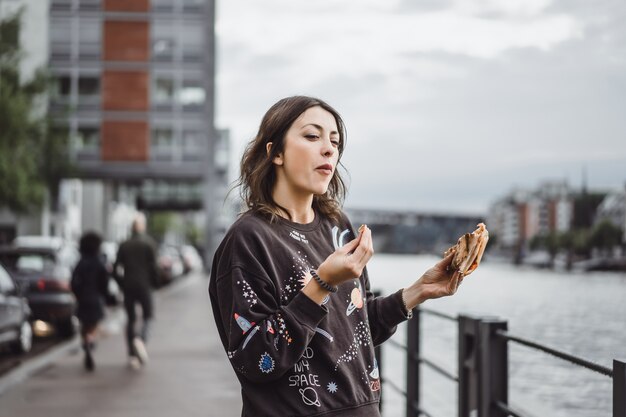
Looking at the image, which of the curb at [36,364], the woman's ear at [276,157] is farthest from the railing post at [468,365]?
the curb at [36,364]

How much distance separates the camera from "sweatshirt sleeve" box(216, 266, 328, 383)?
227cm

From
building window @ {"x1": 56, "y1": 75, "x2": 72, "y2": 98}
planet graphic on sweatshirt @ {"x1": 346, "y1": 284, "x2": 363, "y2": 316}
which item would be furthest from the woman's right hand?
building window @ {"x1": 56, "y1": 75, "x2": 72, "y2": 98}

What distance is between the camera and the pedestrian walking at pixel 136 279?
11.6 m

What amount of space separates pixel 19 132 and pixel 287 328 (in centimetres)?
3177

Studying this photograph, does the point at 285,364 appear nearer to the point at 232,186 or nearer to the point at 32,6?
the point at 232,186

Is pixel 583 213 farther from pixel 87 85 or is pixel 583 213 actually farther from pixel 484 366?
pixel 484 366

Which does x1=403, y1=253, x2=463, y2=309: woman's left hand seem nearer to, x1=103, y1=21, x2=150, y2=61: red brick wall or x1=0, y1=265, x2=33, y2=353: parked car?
x1=0, y1=265, x2=33, y2=353: parked car

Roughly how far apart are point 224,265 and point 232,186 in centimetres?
47

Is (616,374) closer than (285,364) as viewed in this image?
No

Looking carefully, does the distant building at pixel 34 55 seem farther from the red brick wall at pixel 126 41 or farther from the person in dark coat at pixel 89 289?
the person in dark coat at pixel 89 289

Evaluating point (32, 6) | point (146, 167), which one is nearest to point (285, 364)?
point (146, 167)

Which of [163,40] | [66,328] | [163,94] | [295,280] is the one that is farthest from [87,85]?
[295,280]

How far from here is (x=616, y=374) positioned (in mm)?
2975

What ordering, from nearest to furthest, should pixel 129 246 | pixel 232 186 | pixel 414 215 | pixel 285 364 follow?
pixel 285 364 < pixel 232 186 < pixel 129 246 < pixel 414 215
